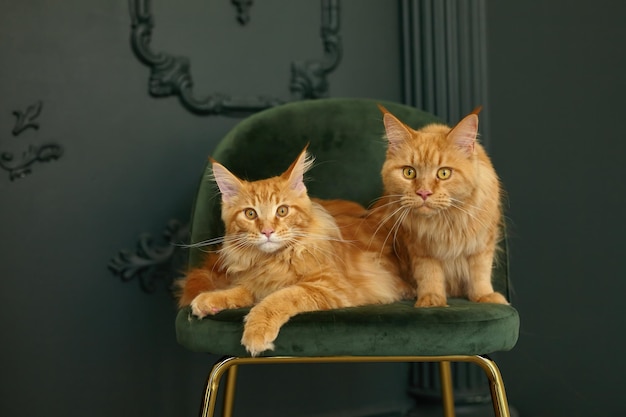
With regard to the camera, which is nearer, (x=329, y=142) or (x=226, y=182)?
(x=226, y=182)

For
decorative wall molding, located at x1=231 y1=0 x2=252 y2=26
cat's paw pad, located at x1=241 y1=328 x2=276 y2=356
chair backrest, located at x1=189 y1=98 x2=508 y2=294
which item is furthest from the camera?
decorative wall molding, located at x1=231 y1=0 x2=252 y2=26

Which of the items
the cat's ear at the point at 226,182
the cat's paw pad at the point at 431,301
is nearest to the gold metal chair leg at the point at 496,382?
the cat's paw pad at the point at 431,301

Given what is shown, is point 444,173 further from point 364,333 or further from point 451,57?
point 451,57

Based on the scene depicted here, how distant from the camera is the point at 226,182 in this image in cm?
Result: 147

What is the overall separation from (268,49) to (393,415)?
1264 mm

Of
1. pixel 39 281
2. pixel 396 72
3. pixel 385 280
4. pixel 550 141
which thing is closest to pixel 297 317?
pixel 385 280

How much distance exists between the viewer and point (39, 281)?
72.7 inches

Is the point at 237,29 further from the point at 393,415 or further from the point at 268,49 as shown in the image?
the point at 393,415

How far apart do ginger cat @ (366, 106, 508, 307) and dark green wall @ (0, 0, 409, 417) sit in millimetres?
780

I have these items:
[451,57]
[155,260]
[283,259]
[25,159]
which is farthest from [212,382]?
[451,57]

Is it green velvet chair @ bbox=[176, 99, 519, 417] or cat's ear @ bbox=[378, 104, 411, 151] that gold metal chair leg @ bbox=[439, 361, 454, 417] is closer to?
green velvet chair @ bbox=[176, 99, 519, 417]

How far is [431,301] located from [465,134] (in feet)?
1.16

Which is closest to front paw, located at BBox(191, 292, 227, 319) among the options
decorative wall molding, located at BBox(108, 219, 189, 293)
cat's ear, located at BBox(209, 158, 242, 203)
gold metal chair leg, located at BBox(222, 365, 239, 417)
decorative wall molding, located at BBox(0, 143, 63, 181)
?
cat's ear, located at BBox(209, 158, 242, 203)

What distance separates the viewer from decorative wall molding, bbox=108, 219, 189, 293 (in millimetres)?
1937
